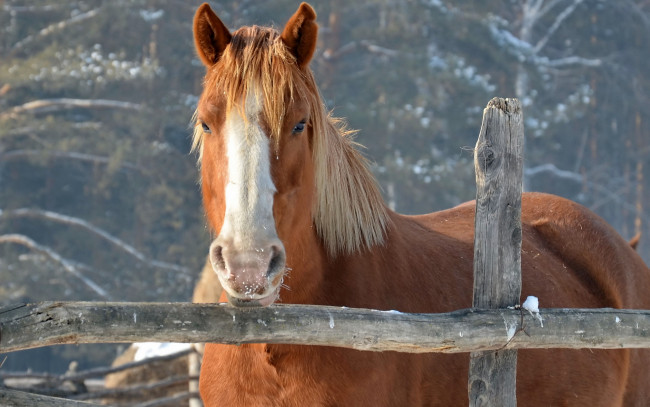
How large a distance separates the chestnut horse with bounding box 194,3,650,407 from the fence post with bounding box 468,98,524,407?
0.32 metres

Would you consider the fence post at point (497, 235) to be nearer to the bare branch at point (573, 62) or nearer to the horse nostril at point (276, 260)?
the horse nostril at point (276, 260)

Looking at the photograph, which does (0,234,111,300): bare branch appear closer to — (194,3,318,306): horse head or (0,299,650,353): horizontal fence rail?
(194,3,318,306): horse head

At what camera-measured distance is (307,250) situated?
2863 millimetres

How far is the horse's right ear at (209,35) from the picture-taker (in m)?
2.73

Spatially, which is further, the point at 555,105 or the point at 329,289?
the point at 555,105

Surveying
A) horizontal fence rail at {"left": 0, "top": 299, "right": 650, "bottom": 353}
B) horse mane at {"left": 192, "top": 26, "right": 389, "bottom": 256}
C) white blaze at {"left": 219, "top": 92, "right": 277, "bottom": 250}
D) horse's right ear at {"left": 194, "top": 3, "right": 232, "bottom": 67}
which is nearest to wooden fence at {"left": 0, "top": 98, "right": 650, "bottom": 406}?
horizontal fence rail at {"left": 0, "top": 299, "right": 650, "bottom": 353}

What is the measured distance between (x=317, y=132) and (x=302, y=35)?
368 millimetres

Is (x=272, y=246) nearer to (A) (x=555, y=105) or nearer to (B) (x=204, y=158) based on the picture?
(B) (x=204, y=158)

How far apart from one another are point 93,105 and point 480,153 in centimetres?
1622

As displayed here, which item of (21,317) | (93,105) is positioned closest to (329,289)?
(21,317)

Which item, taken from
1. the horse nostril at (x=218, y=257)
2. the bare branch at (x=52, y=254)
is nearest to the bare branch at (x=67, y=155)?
the bare branch at (x=52, y=254)

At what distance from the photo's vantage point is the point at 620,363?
381 centimetres

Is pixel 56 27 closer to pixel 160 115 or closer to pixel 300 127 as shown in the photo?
pixel 160 115

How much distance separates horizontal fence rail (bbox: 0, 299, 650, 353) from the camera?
2.21 metres
